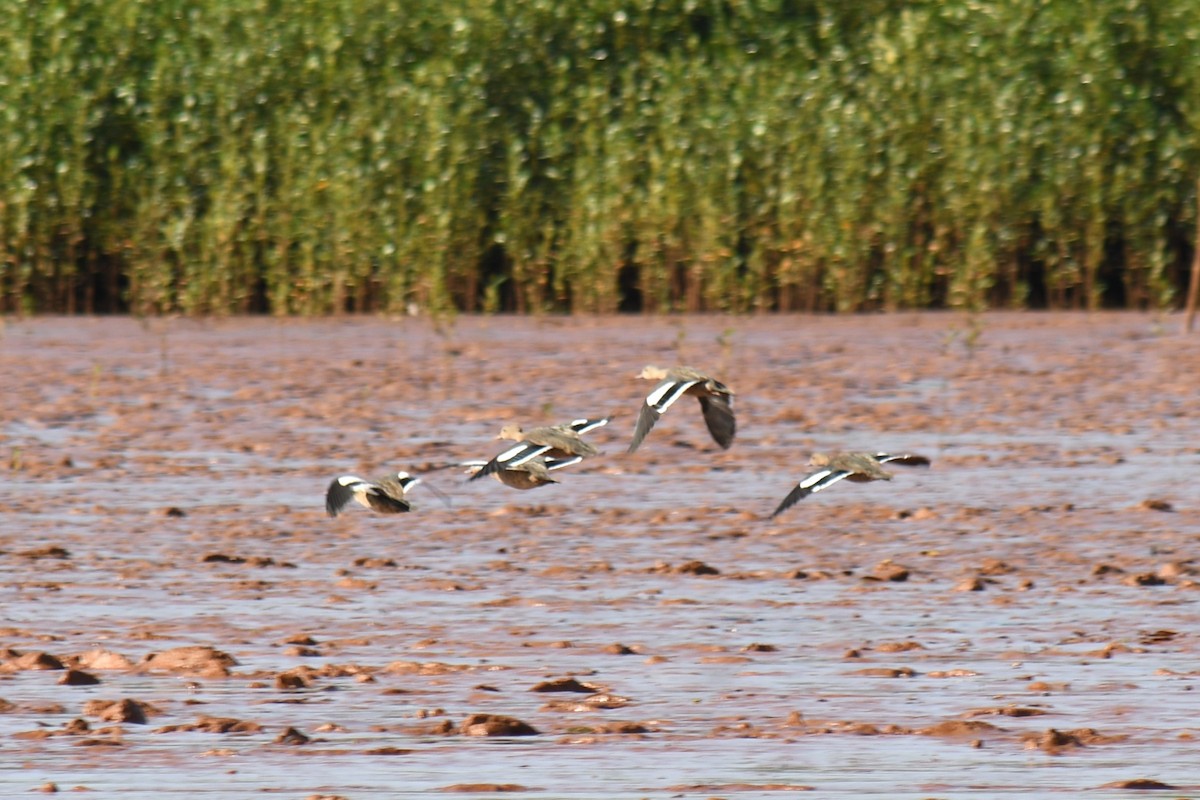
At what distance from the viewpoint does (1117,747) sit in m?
5.12

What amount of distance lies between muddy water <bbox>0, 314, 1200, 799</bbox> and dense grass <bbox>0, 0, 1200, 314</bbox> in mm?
2917

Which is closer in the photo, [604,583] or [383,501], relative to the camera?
[383,501]

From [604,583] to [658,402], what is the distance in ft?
4.48

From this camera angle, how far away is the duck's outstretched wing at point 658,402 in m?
6.14

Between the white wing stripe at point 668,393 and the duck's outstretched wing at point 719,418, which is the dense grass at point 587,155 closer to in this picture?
the duck's outstretched wing at point 719,418

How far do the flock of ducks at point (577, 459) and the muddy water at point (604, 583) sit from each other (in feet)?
1.18

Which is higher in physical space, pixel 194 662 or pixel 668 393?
pixel 668 393

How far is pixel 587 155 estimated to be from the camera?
17531 millimetres

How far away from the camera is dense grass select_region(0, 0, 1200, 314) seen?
55.0ft

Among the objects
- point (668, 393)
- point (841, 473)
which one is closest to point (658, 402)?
point (668, 393)

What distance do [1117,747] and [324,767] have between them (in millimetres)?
1615

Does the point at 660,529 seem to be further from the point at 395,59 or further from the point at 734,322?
the point at 395,59

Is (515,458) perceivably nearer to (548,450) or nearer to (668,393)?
(548,450)

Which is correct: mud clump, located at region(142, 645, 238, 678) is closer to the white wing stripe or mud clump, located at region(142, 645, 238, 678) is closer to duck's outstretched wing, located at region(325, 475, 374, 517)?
duck's outstretched wing, located at region(325, 475, 374, 517)
